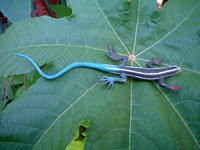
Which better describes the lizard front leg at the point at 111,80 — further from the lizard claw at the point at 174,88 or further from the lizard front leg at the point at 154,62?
the lizard claw at the point at 174,88

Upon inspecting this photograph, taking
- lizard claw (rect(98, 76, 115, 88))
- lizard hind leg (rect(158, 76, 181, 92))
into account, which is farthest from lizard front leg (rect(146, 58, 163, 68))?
lizard claw (rect(98, 76, 115, 88))

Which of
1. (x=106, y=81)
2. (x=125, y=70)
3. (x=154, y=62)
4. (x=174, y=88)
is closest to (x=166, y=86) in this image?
(x=174, y=88)

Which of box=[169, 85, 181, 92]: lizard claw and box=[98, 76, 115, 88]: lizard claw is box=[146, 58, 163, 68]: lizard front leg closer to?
box=[169, 85, 181, 92]: lizard claw

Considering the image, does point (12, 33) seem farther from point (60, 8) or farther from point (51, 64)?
point (60, 8)

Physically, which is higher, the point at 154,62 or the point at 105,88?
the point at 154,62

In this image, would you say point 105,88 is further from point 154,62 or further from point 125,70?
point 154,62
